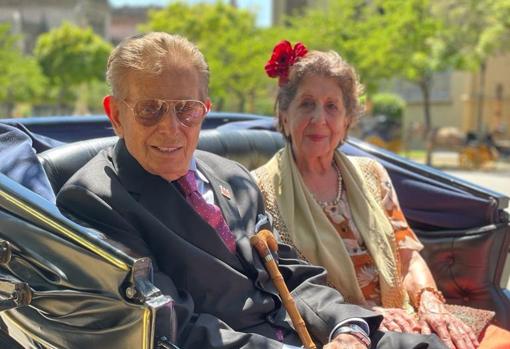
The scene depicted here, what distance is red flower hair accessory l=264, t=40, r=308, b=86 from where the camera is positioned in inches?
109

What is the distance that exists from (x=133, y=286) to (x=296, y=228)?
1.15 metres

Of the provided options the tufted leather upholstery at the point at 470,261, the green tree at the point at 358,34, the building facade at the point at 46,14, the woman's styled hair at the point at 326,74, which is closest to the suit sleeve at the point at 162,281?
the woman's styled hair at the point at 326,74

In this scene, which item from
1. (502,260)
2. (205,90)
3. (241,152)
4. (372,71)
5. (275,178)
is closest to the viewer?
(205,90)

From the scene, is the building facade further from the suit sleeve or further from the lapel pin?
the suit sleeve

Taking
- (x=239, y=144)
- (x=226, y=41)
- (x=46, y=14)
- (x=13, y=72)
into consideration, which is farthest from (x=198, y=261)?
(x=46, y=14)

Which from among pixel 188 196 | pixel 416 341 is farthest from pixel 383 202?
pixel 188 196

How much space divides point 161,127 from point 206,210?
30cm

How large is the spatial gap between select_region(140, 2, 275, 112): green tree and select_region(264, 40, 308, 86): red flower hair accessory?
1462cm

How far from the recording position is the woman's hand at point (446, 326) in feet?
7.78

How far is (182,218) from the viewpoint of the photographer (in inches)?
76.0

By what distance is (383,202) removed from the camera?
2.82 meters

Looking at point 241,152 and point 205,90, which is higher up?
point 205,90

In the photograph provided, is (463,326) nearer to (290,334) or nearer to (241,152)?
(290,334)

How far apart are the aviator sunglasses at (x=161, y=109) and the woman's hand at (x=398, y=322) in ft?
3.24
